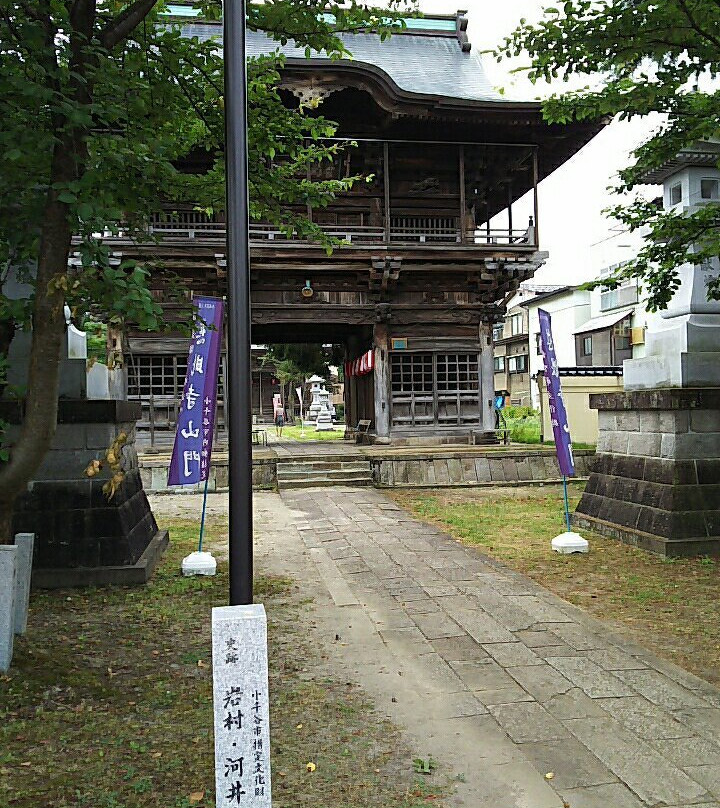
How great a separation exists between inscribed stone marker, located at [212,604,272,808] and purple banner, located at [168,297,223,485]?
4487 millimetres

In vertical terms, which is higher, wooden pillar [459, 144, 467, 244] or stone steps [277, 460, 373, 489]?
wooden pillar [459, 144, 467, 244]

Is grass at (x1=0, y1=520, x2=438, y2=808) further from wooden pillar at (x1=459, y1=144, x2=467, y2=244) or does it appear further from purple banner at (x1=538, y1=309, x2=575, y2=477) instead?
wooden pillar at (x1=459, y1=144, x2=467, y2=244)

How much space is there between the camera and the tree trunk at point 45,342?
4020 millimetres

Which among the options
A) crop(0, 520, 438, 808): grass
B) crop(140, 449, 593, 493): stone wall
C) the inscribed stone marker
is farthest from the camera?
crop(140, 449, 593, 493): stone wall

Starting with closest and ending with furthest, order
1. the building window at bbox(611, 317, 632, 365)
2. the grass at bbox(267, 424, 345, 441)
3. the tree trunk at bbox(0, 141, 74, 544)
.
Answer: the tree trunk at bbox(0, 141, 74, 544)
the grass at bbox(267, 424, 345, 441)
the building window at bbox(611, 317, 632, 365)

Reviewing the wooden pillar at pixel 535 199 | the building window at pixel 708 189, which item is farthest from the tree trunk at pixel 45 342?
the wooden pillar at pixel 535 199

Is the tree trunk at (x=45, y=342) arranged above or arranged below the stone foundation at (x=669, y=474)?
above

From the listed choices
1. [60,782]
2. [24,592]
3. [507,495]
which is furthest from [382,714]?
[507,495]

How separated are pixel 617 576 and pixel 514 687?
3.15 m

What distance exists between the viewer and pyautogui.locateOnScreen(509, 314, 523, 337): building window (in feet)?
138

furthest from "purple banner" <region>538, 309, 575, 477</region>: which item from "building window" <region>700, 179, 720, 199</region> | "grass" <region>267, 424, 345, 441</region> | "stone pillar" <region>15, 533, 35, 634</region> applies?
"grass" <region>267, 424, 345, 441</region>

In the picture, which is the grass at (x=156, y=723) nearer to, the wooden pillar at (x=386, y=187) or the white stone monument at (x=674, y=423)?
the white stone monument at (x=674, y=423)

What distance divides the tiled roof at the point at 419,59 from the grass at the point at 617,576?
32.5 feet

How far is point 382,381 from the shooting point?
17.0 meters
